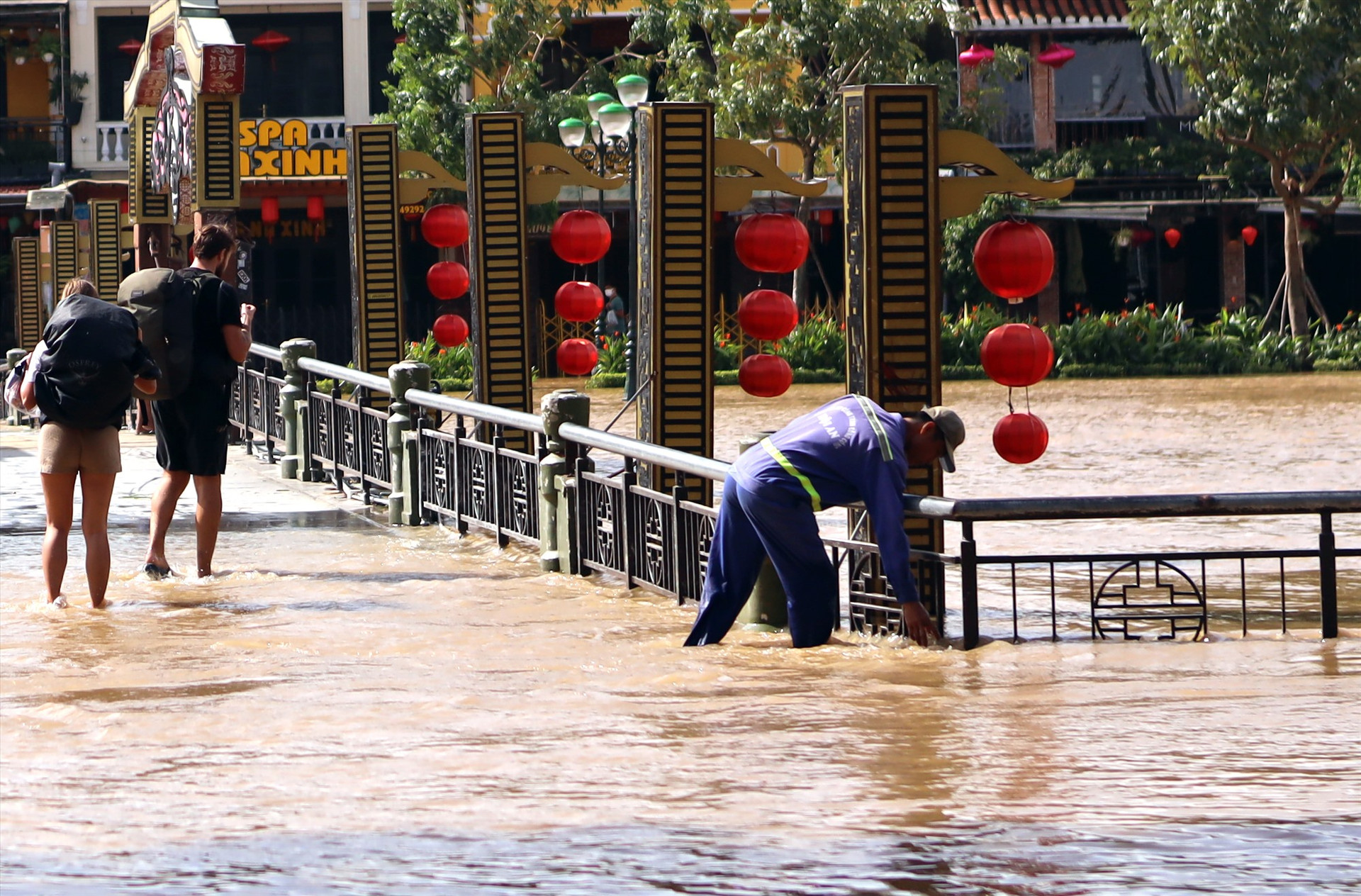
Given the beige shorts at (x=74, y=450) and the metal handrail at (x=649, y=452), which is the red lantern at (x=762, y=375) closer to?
the metal handrail at (x=649, y=452)

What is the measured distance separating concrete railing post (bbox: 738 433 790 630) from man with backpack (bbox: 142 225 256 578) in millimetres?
2867

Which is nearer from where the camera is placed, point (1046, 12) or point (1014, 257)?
point (1014, 257)

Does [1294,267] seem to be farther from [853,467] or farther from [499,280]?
[853,467]

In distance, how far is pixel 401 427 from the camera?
14.5 m

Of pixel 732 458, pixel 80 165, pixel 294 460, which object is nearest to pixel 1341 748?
pixel 294 460

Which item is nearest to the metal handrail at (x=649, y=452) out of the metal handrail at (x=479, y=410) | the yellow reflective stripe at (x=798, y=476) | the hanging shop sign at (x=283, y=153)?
the metal handrail at (x=479, y=410)

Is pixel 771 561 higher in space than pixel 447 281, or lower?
lower

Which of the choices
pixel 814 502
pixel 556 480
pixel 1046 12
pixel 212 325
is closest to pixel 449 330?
pixel 556 480

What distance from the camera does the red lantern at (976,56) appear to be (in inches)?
1396

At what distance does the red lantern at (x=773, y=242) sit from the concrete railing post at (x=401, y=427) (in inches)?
105

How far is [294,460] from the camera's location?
17531 mm

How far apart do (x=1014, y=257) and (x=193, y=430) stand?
4.14m

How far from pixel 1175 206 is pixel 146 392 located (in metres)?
29.0

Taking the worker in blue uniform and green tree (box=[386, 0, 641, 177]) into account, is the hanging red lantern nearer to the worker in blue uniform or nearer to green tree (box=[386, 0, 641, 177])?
green tree (box=[386, 0, 641, 177])
